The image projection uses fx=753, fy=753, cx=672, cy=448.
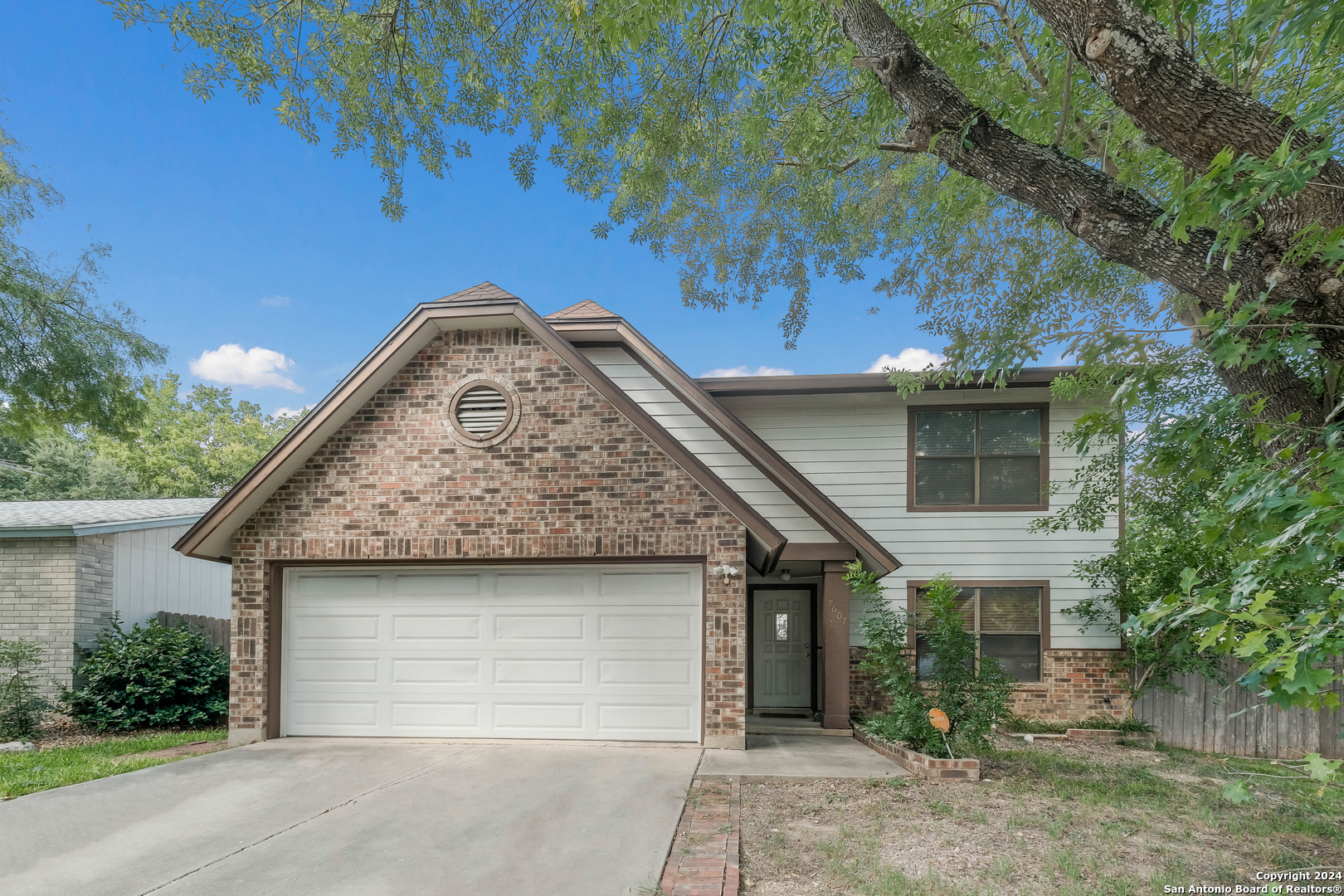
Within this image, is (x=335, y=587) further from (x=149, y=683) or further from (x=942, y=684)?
(x=942, y=684)

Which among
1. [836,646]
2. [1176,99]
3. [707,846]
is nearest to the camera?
[1176,99]

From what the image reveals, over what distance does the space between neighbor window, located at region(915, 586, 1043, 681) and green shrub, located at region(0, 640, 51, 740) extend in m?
12.5

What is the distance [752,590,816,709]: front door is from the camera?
12.5 meters

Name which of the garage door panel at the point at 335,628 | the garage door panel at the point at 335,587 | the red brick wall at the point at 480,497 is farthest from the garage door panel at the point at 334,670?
the garage door panel at the point at 335,587

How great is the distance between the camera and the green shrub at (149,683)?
35.9ft

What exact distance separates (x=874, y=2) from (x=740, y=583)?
5.88 meters

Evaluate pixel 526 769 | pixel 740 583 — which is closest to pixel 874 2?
pixel 740 583

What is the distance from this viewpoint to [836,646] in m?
10.1

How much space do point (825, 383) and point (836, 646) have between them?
150 inches

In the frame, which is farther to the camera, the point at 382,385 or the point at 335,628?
the point at 335,628

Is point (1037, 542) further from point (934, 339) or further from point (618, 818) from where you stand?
point (618, 818)

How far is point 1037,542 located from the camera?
11.3m

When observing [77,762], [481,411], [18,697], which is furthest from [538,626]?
[18,697]

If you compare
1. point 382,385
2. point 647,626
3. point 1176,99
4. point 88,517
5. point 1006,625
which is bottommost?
point 1006,625
